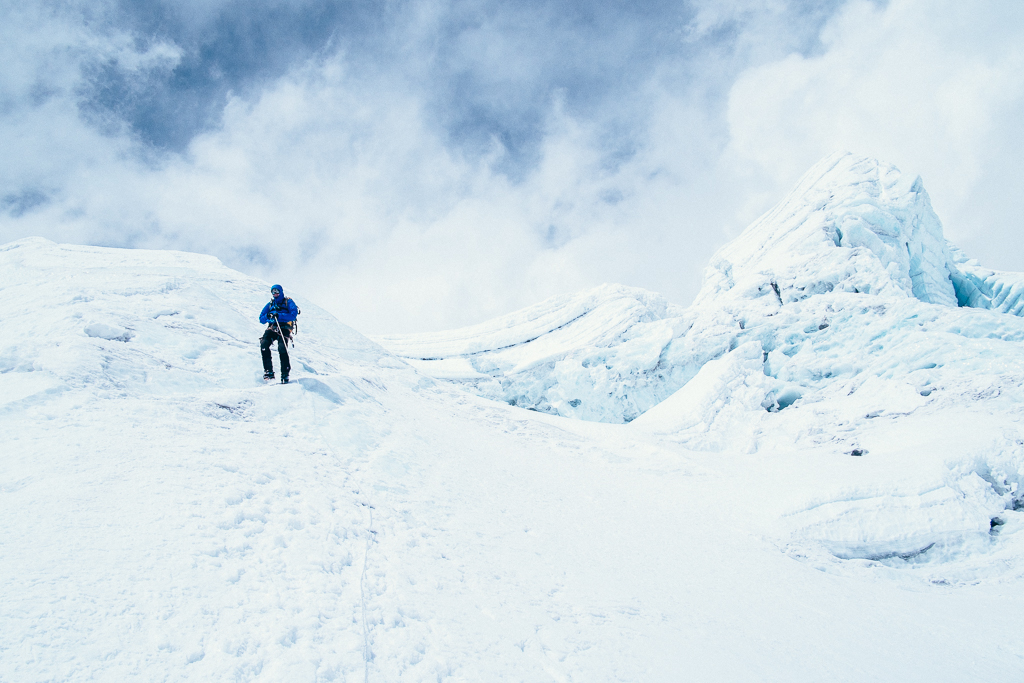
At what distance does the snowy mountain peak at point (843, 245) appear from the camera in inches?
1092

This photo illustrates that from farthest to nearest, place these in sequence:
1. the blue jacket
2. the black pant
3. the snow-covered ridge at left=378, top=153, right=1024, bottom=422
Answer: the snow-covered ridge at left=378, top=153, right=1024, bottom=422
the blue jacket
the black pant

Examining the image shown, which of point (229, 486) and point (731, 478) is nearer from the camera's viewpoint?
point (229, 486)

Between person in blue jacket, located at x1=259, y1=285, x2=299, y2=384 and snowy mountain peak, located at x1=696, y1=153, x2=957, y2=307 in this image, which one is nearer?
person in blue jacket, located at x1=259, y1=285, x2=299, y2=384

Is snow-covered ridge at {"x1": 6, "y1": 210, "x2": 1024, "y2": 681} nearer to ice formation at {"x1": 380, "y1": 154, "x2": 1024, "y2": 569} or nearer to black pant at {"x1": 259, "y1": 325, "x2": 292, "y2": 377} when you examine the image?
ice formation at {"x1": 380, "y1": 154, "x2": 1024, "y2": 569}

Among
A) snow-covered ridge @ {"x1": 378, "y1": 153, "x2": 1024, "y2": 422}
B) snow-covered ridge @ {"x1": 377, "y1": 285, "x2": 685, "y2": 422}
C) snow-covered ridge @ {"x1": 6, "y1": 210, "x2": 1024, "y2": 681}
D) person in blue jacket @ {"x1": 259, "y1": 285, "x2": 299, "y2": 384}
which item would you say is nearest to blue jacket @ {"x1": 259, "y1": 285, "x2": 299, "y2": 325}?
person in blue jacket @ {"x1": 259, "y1": 285, "x2": 299, "y2": 384}

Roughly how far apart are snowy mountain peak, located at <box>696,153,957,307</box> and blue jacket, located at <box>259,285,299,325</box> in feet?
90.6

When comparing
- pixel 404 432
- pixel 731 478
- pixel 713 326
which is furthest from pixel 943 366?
pixel 404 432

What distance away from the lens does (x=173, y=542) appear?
11.7ft

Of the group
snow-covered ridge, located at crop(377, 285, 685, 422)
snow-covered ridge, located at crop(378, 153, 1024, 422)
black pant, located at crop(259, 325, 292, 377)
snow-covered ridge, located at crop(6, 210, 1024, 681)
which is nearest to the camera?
snow-covered ridge, located at crop(6, 210, 1024, 681)

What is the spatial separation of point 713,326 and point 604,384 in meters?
7.51

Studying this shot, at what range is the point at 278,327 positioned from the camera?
337 inches

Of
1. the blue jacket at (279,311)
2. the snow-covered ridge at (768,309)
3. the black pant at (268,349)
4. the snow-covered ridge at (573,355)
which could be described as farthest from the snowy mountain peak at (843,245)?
the black pant at (268,349)

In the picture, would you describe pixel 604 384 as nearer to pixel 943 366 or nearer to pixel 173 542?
pixel 943 366

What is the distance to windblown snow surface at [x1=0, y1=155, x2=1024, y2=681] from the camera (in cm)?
320
